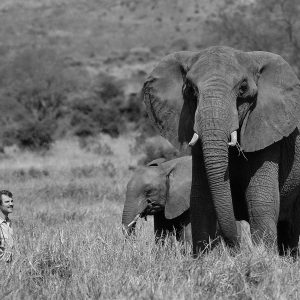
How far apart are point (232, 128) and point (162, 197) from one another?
361 centimetres

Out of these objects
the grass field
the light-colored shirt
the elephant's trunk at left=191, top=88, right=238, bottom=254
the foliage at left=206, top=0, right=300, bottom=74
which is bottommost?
the foliage at left=206, top=0, right=300, bottom=74

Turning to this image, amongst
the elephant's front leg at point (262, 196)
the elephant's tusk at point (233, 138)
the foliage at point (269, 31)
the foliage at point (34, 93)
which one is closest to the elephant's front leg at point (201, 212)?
the elephant's front leg at point (262, 196)

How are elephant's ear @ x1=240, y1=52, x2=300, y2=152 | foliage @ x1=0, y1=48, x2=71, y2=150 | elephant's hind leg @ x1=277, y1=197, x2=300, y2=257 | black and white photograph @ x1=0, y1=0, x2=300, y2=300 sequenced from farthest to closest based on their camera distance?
foliage @ x1=0, y1=48, x2=71, y2=150, elephant's hind leg @ x1=277, y1=197, x2=300, y2=257, elephant's ear @ x1=240, y1=52, x2=300, y2=152, black and white photograph @ x1=0, y1=0, x2=300, y2=300

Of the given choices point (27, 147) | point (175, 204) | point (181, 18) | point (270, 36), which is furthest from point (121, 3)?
point (175, 204)

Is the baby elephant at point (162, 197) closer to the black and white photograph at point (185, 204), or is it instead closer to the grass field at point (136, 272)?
the black and white photograph at point (185, 204)

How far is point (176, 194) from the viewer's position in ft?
31.4

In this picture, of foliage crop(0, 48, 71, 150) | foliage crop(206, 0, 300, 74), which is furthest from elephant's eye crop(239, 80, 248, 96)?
foliage crop(206, 0, 300, 74)

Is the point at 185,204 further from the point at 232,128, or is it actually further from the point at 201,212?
the point at 232,128

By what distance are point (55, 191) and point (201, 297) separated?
31.9ft

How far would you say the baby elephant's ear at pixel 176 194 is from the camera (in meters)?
9.43

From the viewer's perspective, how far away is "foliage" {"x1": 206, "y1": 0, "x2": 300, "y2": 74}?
33.2m

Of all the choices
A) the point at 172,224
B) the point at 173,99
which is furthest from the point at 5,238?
the point at 172,224

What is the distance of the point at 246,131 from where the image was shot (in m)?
6.65

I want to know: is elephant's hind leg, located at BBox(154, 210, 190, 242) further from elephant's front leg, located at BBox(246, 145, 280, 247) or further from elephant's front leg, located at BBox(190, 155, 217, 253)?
elephant's front leg, located at BBox(246, 145, 280, 247)
